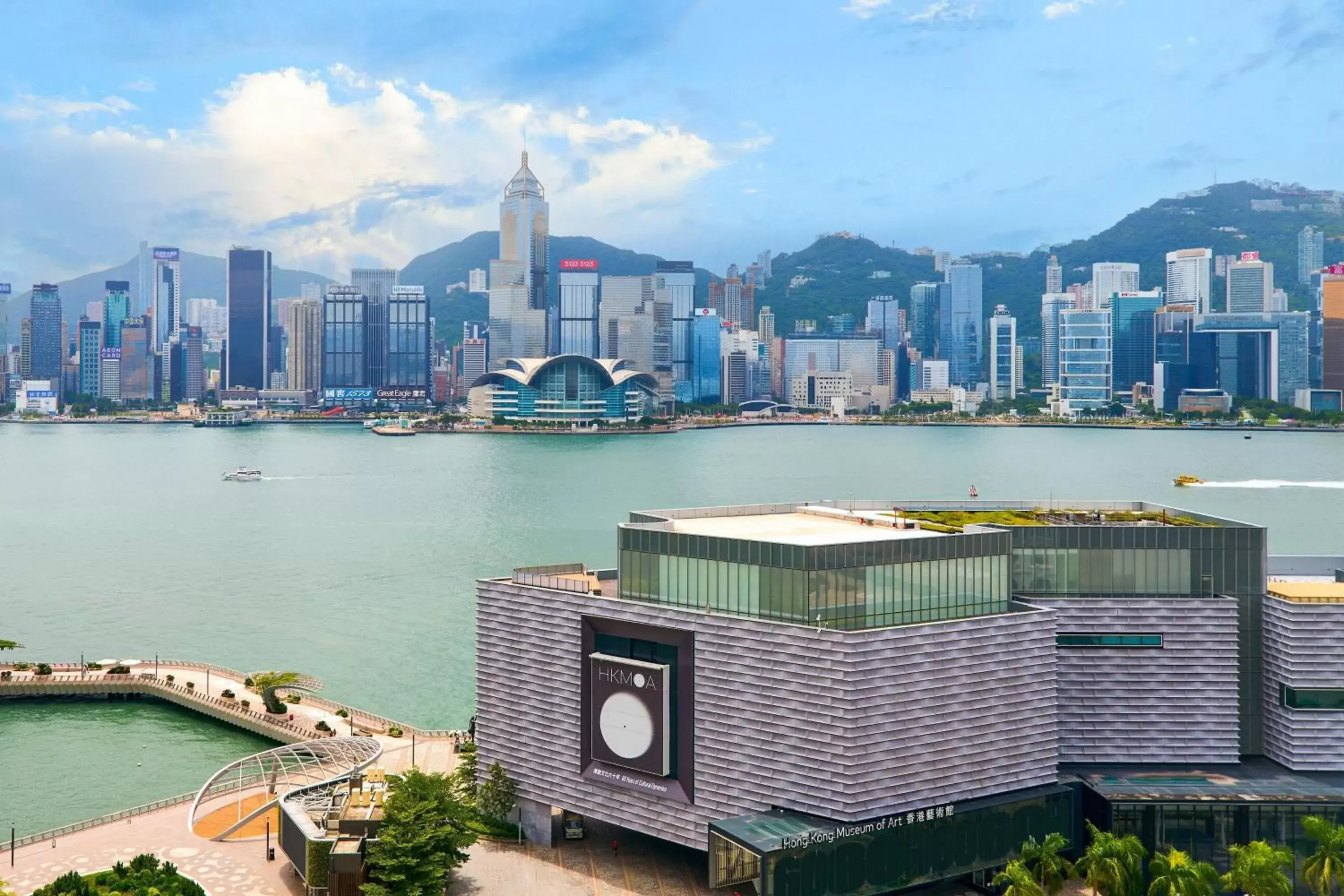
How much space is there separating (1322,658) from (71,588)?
47342mm

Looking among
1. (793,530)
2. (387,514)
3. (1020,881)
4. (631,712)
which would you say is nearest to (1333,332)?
(387,514)

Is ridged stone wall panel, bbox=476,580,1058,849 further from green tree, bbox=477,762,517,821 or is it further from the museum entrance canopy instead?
green tree, bbox=477,762,517,821

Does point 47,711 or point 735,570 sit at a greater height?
point 735,570

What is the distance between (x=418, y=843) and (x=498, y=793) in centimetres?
250

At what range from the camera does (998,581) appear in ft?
73.6

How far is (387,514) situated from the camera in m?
77.0

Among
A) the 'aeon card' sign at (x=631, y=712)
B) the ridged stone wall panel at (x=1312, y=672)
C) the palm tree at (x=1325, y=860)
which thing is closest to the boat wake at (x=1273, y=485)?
the ridged stone wall panel at (x=1312, y=672)

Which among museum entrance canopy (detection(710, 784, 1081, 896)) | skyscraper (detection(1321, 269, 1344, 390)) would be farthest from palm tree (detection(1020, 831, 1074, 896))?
skyscraper (detection(1321, 269, 1344, 390))

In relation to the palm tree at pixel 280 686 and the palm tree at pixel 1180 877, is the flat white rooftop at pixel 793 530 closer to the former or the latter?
the palm tree at pixel 1180 877

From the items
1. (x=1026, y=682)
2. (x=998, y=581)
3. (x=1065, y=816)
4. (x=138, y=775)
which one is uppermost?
(x=998, y=581)

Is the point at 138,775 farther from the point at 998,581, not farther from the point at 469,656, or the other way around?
the point at 998,581

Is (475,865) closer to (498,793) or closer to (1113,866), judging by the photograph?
(498,793)

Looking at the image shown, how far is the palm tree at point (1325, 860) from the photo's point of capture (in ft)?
→ 64.0

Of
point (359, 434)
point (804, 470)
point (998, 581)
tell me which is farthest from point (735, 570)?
point (359, 434)
